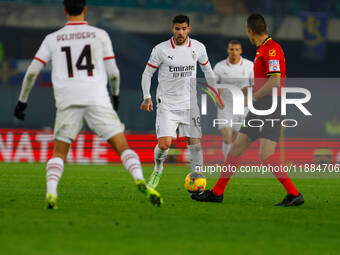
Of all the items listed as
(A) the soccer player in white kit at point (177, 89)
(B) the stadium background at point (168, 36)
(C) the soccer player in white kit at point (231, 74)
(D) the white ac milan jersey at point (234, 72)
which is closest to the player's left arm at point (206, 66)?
(A) the soccer player in white kit at point (177, 89)

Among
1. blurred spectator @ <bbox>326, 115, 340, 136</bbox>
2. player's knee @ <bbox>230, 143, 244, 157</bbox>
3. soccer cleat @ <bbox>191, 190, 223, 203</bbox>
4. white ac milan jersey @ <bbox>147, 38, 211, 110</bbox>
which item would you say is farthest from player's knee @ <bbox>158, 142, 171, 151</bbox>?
→ blurred spectator @ <bbox>326, 115, 340, 136</bbox>

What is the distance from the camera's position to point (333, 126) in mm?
23828

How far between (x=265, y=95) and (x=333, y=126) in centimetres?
1591

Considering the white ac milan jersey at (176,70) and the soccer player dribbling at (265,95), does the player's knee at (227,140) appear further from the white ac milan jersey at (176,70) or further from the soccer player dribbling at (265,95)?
the soccer player dribbling at (265,95)

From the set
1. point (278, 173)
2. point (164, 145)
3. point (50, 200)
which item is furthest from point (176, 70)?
point (50, 200)

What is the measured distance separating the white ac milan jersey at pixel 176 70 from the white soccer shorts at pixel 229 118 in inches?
230

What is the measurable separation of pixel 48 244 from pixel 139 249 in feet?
2.22

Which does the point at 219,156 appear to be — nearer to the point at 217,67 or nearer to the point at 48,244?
the point at 217,67

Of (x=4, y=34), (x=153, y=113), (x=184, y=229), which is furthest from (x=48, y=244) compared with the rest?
(x=4, y=34)

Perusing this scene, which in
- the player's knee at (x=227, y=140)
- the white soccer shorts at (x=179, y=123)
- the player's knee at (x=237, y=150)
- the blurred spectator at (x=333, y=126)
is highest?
the white soccer shorts at (x=179, y=123)

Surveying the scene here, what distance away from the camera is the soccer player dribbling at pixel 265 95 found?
27.5 ft

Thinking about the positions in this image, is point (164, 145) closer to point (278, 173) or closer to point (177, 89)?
point (177, 89)

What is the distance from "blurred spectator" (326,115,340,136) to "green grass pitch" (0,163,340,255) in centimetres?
1260

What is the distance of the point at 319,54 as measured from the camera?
2989 centimetres
